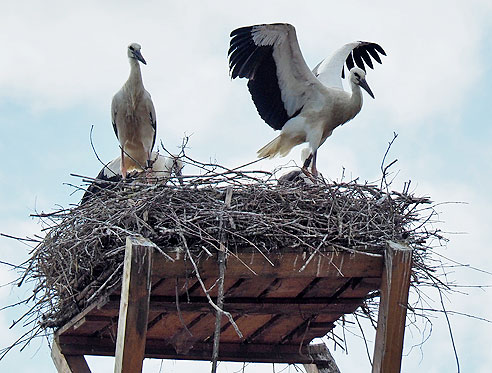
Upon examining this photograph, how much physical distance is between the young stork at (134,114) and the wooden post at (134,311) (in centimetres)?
338

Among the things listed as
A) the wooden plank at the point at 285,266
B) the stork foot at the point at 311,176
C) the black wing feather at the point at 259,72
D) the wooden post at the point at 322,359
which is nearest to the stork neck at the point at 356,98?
the black wing feather at the point at 259,72

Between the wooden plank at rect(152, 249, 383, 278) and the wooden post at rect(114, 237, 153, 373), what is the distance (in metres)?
0.18

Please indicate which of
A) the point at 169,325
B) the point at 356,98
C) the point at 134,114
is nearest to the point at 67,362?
the point at 169,325

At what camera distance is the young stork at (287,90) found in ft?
23.2

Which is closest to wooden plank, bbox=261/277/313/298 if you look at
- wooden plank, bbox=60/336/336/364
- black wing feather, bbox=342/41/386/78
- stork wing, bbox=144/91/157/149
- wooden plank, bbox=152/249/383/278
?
wooden plank, bbox=152/249/383/278

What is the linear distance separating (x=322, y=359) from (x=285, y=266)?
1.11 m

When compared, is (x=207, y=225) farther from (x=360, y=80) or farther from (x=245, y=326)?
(x=360, y=80)

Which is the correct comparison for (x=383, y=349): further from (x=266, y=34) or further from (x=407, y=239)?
(x=266, y=34)

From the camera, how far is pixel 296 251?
4.45 m

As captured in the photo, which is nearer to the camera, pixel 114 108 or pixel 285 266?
pixel 285 266

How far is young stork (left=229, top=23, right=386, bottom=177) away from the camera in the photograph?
706 cm

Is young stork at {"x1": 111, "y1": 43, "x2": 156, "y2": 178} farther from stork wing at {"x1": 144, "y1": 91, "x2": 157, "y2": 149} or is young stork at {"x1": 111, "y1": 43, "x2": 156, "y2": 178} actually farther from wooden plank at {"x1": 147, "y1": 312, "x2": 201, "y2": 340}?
wooden plank at {"x1": 147, "y1": 312, "x2": 201, "y2": 340}

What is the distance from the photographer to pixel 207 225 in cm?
445

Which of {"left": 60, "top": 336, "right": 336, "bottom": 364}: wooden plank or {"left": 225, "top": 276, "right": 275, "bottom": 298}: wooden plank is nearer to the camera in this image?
{"left": 225, "top": 276, "right": 275, "bottom": 298}: wooden plank
